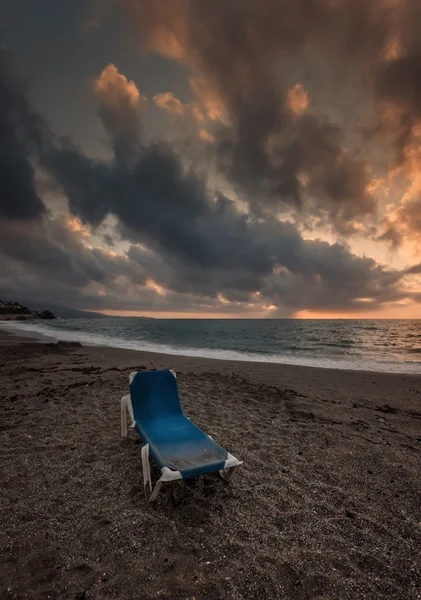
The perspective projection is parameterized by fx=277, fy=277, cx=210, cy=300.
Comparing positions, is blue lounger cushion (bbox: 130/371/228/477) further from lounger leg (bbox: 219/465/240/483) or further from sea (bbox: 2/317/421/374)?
sea (bbox: 2/317/421/374)

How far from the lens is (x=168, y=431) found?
16.8ft

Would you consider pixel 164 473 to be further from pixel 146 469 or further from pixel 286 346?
pixel 286 346

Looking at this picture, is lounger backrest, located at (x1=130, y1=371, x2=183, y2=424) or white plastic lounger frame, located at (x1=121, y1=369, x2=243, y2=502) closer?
white plastic lounger frame, located at (x1=121, y1=369, x2=243, y2=502)

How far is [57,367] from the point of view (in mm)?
13414

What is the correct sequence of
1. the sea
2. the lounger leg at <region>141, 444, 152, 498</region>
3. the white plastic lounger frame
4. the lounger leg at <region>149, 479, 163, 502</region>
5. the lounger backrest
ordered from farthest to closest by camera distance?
the sea
the lounger backrest
the lounger leg at <region>141, 444, 152, 498</region>
the lounger leg at <region>149, 479, 163, 502</region>
the white plastic lounger frame

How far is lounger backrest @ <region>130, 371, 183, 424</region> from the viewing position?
5.66 meters

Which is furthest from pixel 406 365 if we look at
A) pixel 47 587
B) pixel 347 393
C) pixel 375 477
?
pixel 47 587

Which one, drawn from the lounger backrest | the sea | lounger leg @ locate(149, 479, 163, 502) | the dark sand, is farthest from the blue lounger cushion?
the sea

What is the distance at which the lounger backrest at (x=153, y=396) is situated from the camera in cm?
566

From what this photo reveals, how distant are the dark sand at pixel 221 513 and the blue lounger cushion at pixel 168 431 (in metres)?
0.54

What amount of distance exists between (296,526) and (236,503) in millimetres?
838

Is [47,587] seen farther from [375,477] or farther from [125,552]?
[375,477]

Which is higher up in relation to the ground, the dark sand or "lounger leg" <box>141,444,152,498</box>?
"lounger leg" <box>141,444,152,498</box>

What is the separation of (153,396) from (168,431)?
1010mm
